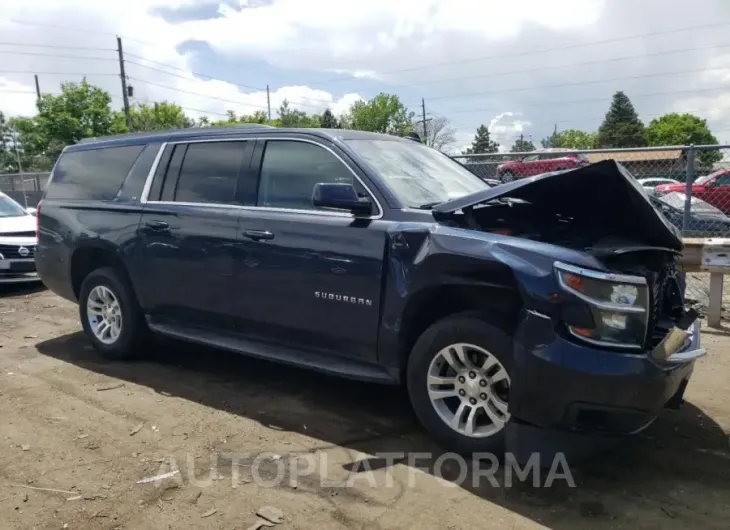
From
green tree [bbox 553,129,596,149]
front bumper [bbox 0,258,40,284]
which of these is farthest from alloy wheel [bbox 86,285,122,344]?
green tree [bbox 553,129,596,149]

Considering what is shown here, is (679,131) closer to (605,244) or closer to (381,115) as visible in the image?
(381,115)

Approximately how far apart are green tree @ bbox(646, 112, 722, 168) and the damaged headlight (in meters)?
77.9

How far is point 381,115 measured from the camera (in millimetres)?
71062

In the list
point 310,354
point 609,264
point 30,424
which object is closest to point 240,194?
point 310,354

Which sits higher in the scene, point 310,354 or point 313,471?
point 310,354

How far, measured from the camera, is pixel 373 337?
153 inches

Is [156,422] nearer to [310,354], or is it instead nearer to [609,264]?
[310,354]

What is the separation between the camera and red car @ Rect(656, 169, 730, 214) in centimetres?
970

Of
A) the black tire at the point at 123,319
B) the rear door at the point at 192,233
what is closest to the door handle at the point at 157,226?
the rear door at the point at 192,233

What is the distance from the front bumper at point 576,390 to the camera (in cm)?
309

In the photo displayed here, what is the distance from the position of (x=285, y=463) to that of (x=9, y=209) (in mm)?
8666

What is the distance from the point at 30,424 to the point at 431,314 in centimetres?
275

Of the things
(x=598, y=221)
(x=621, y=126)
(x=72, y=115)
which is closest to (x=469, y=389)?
(x=598, y=221)

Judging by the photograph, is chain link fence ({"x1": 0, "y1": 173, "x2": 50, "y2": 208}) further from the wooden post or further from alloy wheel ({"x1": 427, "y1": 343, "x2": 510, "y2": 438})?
alloy wheel ({"x1": 427, "y1": 343, "x2": 510, "y2": 438})
